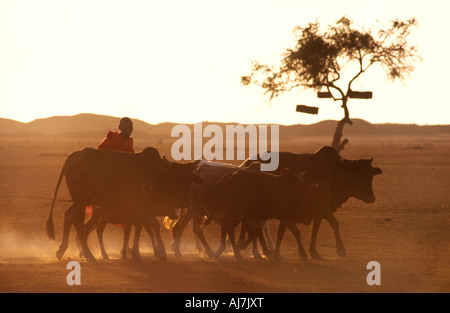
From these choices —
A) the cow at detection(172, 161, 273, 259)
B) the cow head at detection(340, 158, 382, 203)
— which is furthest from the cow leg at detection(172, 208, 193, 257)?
the cow head at detection(340, 158, 382, 203)

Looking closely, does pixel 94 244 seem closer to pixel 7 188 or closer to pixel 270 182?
pixel 270 182

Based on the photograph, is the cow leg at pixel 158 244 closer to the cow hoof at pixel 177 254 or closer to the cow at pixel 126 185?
the cow at pixel 126 185

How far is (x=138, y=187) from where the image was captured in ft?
45.4

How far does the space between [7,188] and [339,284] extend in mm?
18989

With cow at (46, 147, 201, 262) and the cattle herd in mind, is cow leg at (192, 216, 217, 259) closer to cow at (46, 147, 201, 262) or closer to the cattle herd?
the cattle herd

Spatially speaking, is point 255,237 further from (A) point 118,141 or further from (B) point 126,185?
(A) point 118,141

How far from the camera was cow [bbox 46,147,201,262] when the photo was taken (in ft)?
44.9

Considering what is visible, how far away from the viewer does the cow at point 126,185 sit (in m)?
13.7

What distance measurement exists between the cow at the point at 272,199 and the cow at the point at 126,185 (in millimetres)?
698

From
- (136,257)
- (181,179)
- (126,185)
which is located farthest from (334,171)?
(136,257)

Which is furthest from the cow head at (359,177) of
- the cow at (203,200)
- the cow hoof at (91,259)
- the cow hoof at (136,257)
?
the cow hoof at (91,259)

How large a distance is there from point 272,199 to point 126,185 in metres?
2.20

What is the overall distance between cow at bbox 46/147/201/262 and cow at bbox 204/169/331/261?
2.29ft

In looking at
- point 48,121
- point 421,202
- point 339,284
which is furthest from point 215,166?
point 48,121
